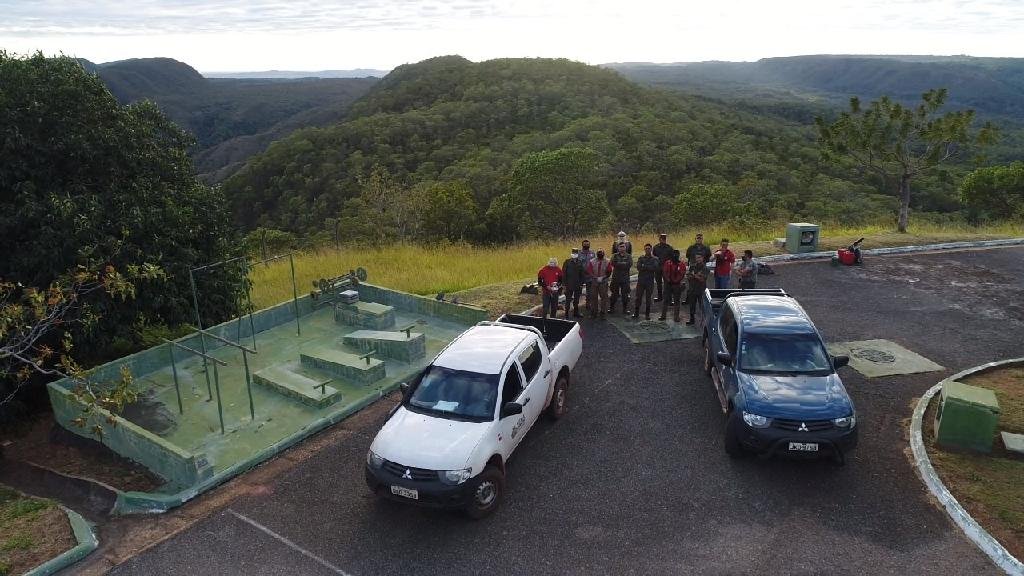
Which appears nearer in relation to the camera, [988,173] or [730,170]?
[988,173]

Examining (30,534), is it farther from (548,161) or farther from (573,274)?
(548,161)

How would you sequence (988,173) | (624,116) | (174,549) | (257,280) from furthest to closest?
(624,116) < (988,173) < (257,280) < (174,549)

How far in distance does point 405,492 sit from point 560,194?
2567 cm

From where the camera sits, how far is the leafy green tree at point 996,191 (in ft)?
111

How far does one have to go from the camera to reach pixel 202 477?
877 centimetres

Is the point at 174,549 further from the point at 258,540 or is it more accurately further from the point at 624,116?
the point at 624,116

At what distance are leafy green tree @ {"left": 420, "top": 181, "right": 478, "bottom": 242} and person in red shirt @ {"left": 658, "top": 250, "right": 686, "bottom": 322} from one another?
62.0 feet

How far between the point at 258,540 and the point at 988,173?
41541 mm

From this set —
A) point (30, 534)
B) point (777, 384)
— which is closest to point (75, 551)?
point (30, 534)

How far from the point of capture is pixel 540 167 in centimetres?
3194

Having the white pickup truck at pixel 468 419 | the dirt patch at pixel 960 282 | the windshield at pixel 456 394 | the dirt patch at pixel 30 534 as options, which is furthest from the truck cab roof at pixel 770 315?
the dirt patch at pixel 30 534

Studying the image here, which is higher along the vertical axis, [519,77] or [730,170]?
[519,77]

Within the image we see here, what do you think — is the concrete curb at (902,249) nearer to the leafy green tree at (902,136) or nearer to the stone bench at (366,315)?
the leafy green tree at (902,136)

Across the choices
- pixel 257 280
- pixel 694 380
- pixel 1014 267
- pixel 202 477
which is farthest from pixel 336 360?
pixel 1014 267
